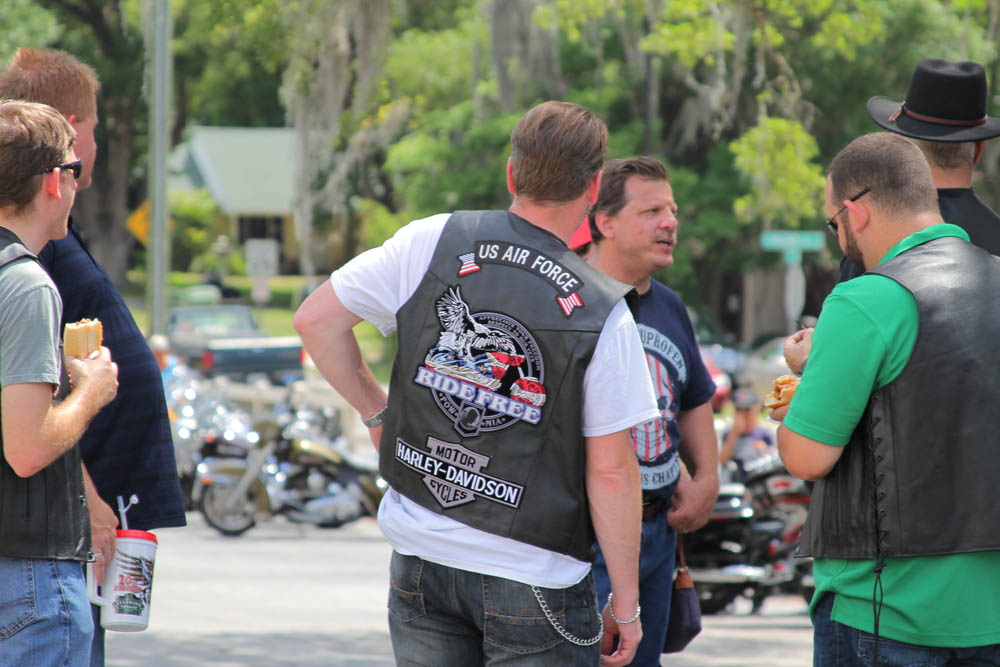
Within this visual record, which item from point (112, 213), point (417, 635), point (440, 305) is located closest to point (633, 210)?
point (440, 305)

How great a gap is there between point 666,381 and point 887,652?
1.41 meters

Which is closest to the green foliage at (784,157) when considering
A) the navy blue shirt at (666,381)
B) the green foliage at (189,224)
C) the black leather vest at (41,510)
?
the navy blue shirt at (666,381)

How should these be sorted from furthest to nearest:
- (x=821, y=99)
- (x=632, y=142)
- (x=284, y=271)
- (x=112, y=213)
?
1. (x=284, y=271)
2. (x=112, y=213)
3. (x=632, y=142)
4. (x=821, y=99)

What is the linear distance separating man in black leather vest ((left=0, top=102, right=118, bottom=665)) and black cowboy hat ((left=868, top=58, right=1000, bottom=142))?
213 centimetres

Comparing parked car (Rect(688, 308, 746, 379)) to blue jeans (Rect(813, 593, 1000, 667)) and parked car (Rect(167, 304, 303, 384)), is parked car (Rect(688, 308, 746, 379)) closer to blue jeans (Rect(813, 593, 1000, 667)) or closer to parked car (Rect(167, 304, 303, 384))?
parked car (Rect(167, 304, 303, 384))

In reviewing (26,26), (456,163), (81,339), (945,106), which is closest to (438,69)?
(456,163)

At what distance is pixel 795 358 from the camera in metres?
3.15

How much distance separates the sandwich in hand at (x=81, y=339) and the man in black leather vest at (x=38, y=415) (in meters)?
Answer: 0.03

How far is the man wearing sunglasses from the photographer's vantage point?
3.17 m

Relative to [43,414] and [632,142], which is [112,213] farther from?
[43,414]

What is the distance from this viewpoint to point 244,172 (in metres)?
62.1

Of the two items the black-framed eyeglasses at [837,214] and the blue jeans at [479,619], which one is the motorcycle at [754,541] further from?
the blue jeans at [479,619]

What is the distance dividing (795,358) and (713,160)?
2374cm

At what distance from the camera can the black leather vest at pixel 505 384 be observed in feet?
9.19
